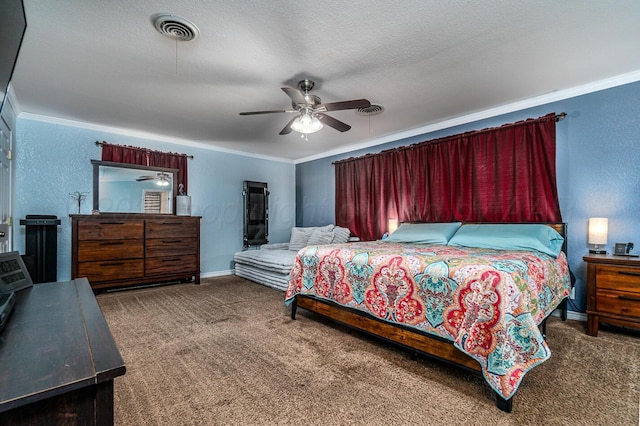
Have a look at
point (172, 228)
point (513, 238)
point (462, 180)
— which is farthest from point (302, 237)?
point (513, 238)

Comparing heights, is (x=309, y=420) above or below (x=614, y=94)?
below

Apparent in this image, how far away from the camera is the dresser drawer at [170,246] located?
443cm

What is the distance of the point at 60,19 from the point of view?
2.06 metres

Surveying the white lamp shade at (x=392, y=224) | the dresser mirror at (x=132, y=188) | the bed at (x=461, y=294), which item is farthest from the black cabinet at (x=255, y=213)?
the bed at (x=461, y=294)

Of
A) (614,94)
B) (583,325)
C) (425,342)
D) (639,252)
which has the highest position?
(614,94)

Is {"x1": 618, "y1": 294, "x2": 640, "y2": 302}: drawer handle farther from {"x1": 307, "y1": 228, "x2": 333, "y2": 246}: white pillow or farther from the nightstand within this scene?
{"x1": 307, "y1": 228, "x2": 333, "y2": 246}: white pillow

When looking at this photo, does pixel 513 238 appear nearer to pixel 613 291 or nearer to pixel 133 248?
pixel 613 291

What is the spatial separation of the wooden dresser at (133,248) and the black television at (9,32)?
2.74 m

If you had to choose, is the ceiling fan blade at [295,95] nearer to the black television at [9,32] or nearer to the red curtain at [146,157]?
the black television at [9,32]

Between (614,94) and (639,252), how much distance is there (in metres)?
1.57

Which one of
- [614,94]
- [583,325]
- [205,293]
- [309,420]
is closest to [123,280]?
[205,293]

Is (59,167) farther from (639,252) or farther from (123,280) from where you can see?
(639,252)

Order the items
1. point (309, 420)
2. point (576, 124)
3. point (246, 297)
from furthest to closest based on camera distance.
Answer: point (246, 297) → point (576, 124) → point (309, 420)

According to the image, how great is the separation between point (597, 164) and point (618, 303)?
1.38 m
